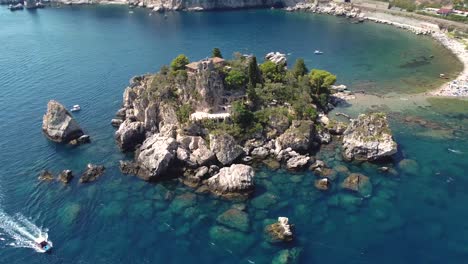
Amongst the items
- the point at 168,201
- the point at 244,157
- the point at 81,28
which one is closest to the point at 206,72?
the point at 244,157

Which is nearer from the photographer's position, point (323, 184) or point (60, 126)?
point (323, 184)

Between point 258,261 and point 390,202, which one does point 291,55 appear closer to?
point 390,202

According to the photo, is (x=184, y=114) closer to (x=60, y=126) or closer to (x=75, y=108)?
(x=60, y=126)

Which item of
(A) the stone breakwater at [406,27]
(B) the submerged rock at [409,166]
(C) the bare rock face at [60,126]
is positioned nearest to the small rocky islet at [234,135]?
(C) the bare rock face at [60,126]

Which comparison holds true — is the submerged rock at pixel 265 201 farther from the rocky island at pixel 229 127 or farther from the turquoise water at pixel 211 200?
the rocky island at pixel 229 127

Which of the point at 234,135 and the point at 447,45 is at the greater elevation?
the point at 447,45

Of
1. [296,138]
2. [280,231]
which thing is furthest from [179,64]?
[280,231]

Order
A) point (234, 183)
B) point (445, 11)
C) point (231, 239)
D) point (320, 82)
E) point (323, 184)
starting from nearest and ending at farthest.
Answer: point (231, 239)
point (234, 183)
point (323, 184)
point (320, 82)
point (445, 11)
